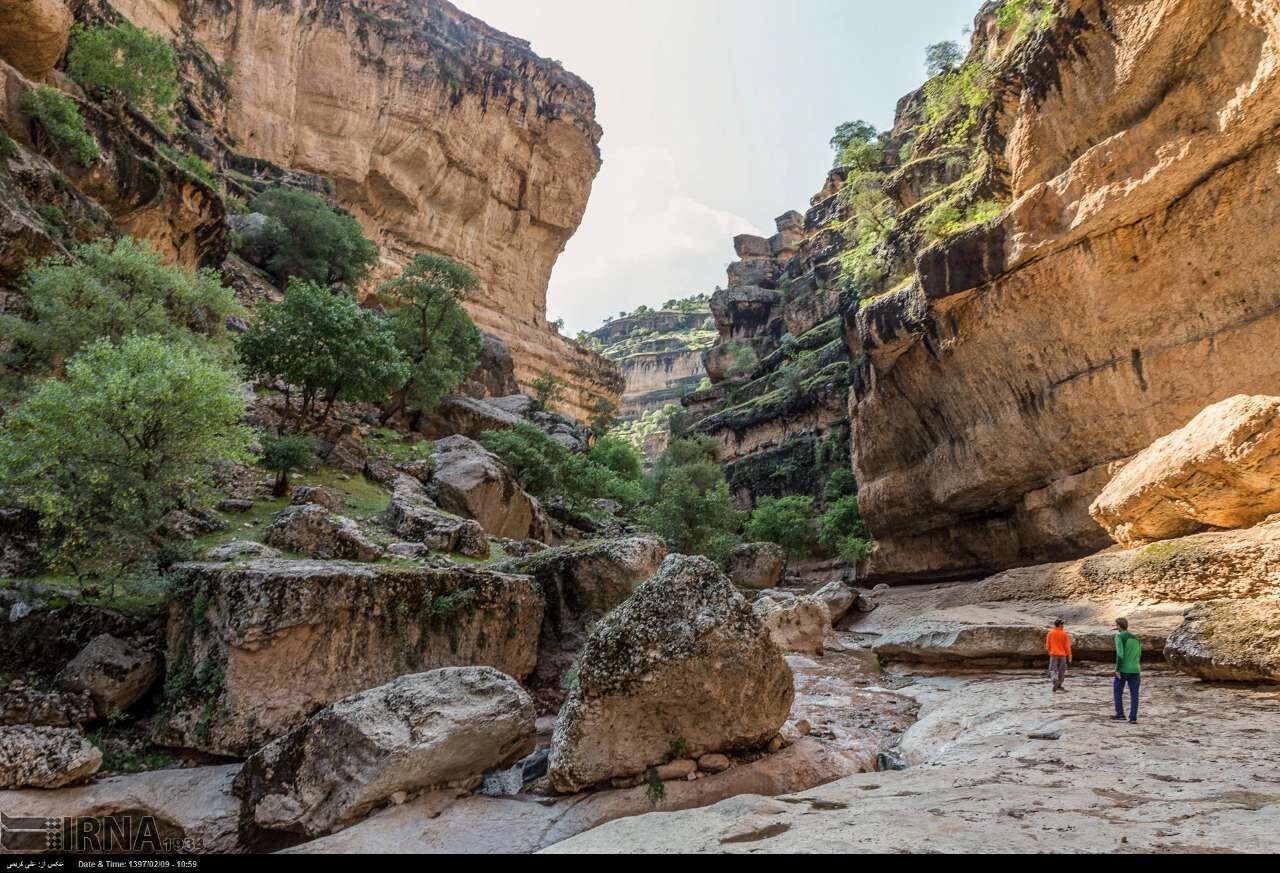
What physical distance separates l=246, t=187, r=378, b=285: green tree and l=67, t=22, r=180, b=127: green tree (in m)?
6.14

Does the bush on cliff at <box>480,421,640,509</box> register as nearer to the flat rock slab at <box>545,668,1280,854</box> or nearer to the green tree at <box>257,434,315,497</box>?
the green tree at <box>257,434,315,497</box>

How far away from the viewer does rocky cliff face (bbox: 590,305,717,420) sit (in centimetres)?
10725

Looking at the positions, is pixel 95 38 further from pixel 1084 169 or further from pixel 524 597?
pixel 1084 169

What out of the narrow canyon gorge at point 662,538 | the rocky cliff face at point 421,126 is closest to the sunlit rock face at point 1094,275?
the narrow canyon gorge at point 662,538

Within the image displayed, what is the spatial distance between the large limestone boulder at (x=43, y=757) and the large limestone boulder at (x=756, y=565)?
27.6m

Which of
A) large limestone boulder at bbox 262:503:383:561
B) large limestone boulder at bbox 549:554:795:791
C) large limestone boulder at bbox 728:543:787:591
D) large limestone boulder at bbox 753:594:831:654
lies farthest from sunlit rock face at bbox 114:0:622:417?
→ large limestone boulder at bbox 549:554:795:791

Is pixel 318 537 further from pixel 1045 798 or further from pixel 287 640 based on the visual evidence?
pixel 1045 798

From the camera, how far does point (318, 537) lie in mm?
11203

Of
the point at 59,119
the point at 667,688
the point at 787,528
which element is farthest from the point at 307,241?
the point at 667,688

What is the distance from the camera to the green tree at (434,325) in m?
25.6

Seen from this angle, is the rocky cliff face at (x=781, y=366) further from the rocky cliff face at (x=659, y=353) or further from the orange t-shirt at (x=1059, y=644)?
the rocky cliff face at (x=659, y=353)

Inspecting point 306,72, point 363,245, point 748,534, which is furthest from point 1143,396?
point 306,72

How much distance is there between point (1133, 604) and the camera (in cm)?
1213

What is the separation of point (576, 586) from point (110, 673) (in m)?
6.84
